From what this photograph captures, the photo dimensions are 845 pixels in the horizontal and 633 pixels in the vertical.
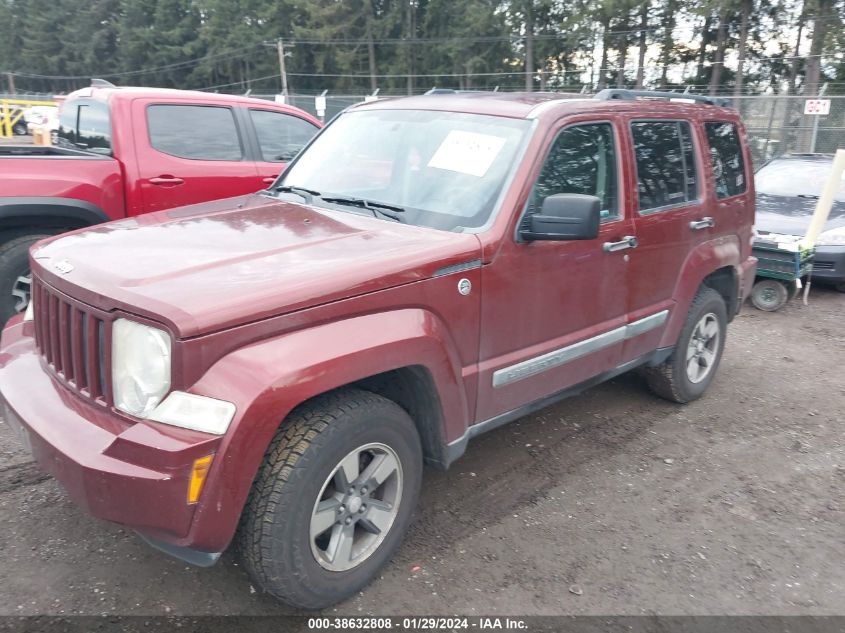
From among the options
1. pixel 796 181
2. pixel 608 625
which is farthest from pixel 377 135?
pixel 796 181

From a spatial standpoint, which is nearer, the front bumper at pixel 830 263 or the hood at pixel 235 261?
the hood at pixel 235 261

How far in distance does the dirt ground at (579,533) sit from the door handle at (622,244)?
4.17ft

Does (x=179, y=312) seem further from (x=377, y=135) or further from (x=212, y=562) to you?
(x=377, y=135)

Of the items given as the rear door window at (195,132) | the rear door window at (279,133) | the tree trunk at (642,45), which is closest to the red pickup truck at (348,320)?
the rear door window at (195,132)

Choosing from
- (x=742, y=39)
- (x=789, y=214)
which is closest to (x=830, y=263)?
(x=789, y=214)

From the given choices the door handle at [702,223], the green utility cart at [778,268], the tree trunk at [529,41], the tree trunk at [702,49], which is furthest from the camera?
the tree trunk at [529,41]

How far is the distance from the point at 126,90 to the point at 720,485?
536 cm

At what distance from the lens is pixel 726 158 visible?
188 inches

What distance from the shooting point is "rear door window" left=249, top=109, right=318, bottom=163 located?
6238 mm

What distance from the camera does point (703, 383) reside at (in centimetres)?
494

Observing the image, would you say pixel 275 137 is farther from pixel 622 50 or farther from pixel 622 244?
pixel 622 50

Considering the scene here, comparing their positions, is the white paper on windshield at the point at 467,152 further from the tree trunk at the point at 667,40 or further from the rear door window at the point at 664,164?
the tree trunk at the point at 667,40

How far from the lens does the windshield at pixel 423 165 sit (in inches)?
125

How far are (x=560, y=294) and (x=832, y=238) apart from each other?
6049mm
